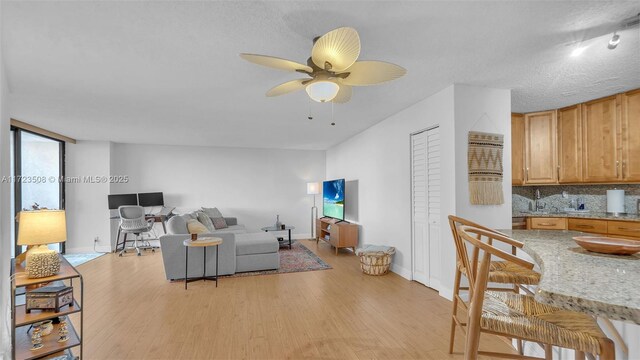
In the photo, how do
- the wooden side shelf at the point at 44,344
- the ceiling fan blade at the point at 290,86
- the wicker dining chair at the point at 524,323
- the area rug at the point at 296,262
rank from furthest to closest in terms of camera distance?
the area rug at the point at 296,262 → the ceiling fan blade at the point at 290,86 → the wooden side shelf at the point at 44,344 → the wicker dining chair at the point at 524,323

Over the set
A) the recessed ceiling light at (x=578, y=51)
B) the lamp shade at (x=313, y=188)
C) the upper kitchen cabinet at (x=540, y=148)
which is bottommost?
the lamp shade at (x=313, y=188)

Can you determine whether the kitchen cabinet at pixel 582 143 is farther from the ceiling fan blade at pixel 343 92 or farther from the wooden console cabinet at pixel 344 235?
the ceiling fan blade at pixel 343 92

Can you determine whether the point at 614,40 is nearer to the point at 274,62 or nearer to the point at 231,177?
the point at 274,62

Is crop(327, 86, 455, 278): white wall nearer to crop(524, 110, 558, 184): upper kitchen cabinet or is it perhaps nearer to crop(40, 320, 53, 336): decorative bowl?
crop(524, 110, 558, 184): upper kitchen cabinet

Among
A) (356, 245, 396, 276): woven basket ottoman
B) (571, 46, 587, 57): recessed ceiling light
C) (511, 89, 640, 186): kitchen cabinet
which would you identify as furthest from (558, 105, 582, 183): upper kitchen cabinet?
(356, 245, 396, 276): woven basket ottoman

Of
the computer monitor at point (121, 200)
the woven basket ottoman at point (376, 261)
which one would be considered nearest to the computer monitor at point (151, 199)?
the computer monitor at point (121, 200)

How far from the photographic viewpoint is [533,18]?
189 centimetres

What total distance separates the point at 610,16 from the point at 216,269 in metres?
4.48

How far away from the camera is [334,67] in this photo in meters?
1.87

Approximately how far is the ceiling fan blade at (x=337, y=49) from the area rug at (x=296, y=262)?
135 inches

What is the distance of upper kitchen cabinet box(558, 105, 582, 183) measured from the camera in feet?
12.2

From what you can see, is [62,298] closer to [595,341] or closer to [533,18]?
[595,341]

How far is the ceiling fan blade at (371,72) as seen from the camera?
185 cm

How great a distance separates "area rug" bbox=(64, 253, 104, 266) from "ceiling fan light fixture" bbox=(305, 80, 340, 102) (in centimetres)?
558
